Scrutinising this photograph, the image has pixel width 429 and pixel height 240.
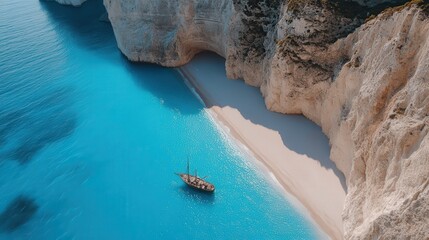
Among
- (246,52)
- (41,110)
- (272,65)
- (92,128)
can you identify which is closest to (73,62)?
(41,110)

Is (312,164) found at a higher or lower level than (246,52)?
lower

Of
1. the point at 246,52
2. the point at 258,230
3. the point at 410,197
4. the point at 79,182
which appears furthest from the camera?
the point at 246,52

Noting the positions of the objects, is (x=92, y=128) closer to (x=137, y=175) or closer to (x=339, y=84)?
(x=137, y=175)

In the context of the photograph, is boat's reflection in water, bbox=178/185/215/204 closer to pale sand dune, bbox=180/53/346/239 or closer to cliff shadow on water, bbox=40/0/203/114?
pale sand dune, bbox=180/53/346/239

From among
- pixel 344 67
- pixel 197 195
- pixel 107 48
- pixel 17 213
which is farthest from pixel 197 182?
pixel 107 48

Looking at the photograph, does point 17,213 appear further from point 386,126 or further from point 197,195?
point 386,126

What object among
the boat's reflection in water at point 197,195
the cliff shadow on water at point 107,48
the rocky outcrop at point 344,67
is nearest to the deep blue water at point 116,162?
the boat's reflection in water at point 197,195
